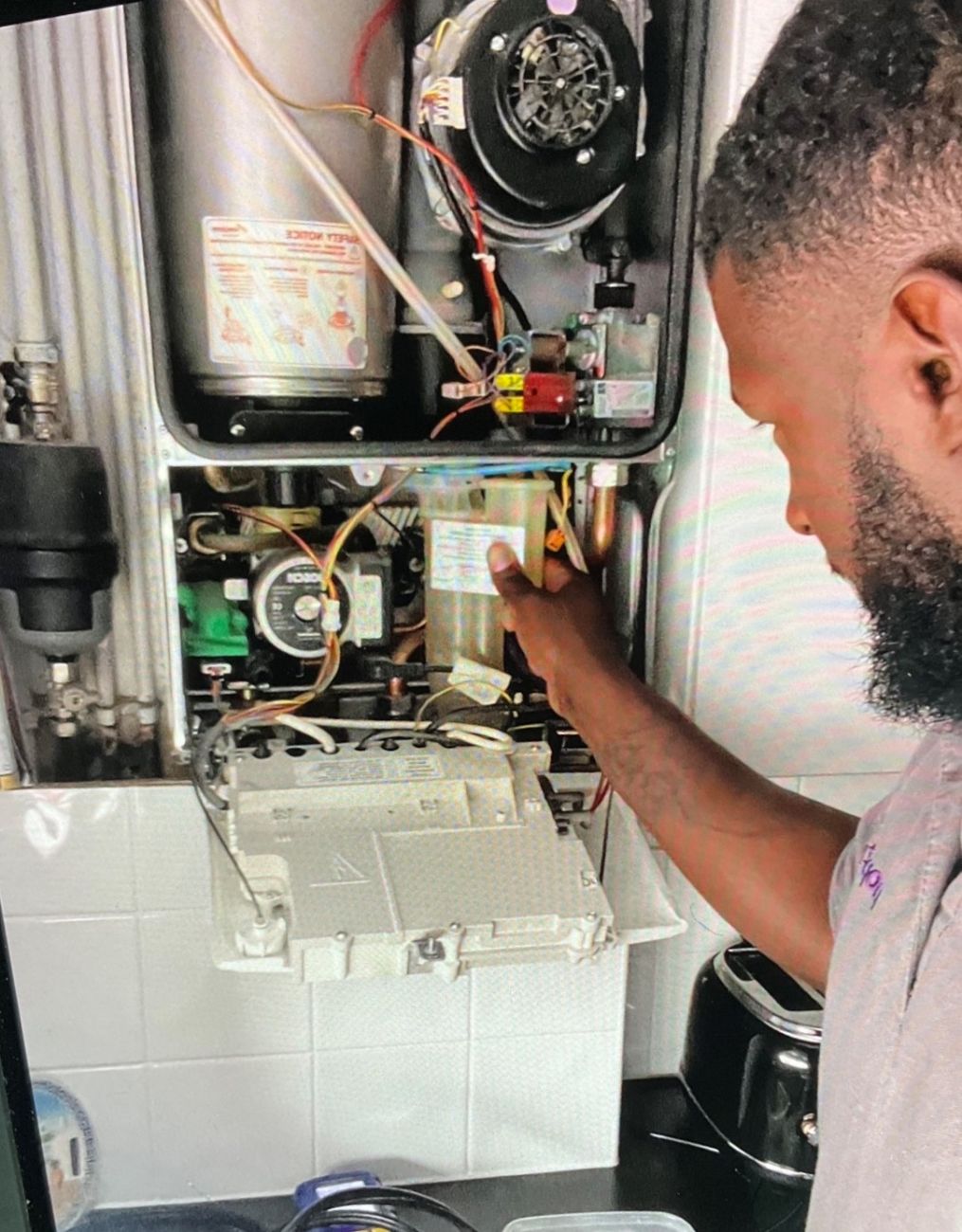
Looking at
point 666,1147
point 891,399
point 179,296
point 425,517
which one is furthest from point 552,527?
point 666,1147

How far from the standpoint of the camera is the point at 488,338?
98 cm

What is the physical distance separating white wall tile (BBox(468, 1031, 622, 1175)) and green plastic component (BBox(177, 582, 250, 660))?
0.46 metres

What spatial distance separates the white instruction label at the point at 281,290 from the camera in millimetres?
816

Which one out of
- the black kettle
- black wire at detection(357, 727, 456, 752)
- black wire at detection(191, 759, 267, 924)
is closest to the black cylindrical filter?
black wire at detection(191, 759, 267, 924)

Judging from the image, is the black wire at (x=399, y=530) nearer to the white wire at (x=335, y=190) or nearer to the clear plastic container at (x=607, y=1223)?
the white wire at (x=335, y=190)

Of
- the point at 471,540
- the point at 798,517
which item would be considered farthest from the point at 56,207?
the point at 798,517

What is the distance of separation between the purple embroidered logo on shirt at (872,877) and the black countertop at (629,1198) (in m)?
0.50

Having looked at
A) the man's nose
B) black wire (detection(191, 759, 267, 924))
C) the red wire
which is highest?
the red wire

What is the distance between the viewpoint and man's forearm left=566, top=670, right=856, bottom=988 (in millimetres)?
907

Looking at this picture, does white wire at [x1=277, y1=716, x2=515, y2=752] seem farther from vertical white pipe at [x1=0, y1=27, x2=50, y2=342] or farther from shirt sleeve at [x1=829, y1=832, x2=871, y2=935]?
vertical white pipe at [x1=0, y1=27, x2=50, y2=342]

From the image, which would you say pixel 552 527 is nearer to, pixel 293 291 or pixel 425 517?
pixel 425 517

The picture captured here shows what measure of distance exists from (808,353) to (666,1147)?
872 mm

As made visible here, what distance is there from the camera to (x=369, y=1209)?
3.28 feet

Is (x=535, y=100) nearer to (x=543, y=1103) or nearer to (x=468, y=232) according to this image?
(x=468, y=232)
